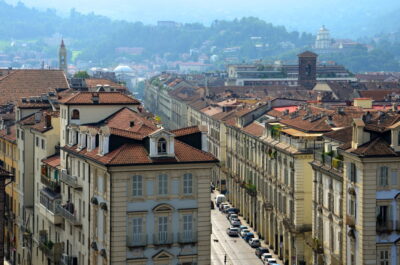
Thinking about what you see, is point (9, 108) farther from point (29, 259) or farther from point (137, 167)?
point (137, 167)

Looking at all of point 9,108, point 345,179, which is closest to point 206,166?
point 345,179

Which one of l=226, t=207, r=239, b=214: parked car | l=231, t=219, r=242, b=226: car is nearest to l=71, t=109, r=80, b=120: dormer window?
l=231, t=219, r=242, b=226: car

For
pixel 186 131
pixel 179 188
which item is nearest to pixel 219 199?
pixel 186 131

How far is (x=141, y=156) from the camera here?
55.9m

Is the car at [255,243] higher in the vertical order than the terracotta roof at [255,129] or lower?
lower

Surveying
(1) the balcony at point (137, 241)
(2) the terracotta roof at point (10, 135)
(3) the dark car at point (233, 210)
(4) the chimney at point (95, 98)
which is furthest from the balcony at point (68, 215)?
(3) the dark car at point (233, 210)

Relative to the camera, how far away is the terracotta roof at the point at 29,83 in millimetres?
112938

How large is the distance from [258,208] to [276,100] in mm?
23522

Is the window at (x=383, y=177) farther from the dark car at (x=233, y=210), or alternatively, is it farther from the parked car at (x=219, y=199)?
the parked car at (x=219, y=199)

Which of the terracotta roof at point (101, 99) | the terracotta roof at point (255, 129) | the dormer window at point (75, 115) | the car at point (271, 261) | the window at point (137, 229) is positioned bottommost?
the car at point (271, 261)

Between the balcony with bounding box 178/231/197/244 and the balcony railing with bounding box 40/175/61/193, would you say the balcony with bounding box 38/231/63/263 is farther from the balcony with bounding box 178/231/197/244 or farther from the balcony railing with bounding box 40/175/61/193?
the balcony with bounding box 178/231/197/244

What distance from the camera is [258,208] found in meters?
102

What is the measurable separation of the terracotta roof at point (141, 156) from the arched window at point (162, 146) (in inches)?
19.5

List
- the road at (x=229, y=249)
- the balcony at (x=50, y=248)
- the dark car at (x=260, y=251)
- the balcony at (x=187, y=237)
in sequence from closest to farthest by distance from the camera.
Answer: the balcony at (x=187, y=237) → the balcony at (x=50, y=248) → the road at (x=229, y=249) → the dark car at (x=260, y=251)
